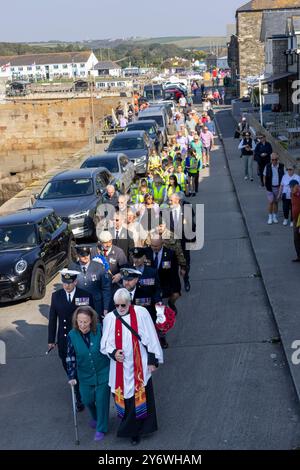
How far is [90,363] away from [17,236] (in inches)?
276

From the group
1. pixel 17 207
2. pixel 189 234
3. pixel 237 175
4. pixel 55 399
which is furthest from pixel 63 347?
pixel 237 175

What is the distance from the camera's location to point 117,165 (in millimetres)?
23203

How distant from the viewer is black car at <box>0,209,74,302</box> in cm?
1304

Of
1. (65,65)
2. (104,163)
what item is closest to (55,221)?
(104,163)

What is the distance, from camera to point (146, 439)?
7.64 metres

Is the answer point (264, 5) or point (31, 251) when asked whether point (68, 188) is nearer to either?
point (31, 251)

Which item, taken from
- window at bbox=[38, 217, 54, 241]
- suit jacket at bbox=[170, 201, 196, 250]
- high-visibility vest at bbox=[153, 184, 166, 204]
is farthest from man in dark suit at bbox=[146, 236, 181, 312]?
high-visibility vest at bbox=[153, 184, 166, 204]

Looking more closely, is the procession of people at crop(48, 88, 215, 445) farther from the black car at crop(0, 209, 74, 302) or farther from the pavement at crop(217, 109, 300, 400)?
the black car at crop(0, 209, 74, 302)

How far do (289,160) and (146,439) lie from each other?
16637 millimetres

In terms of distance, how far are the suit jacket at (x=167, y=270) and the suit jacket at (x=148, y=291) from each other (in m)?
1.26

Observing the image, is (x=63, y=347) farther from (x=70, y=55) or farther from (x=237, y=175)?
(x=70, y=55)

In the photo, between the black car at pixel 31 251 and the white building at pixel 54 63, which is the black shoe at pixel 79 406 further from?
the white building at pixel 54 63

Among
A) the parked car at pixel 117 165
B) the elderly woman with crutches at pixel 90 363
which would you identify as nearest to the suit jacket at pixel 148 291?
the elderly woman with crutches at pixel 90 363

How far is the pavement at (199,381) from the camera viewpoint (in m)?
7.68
